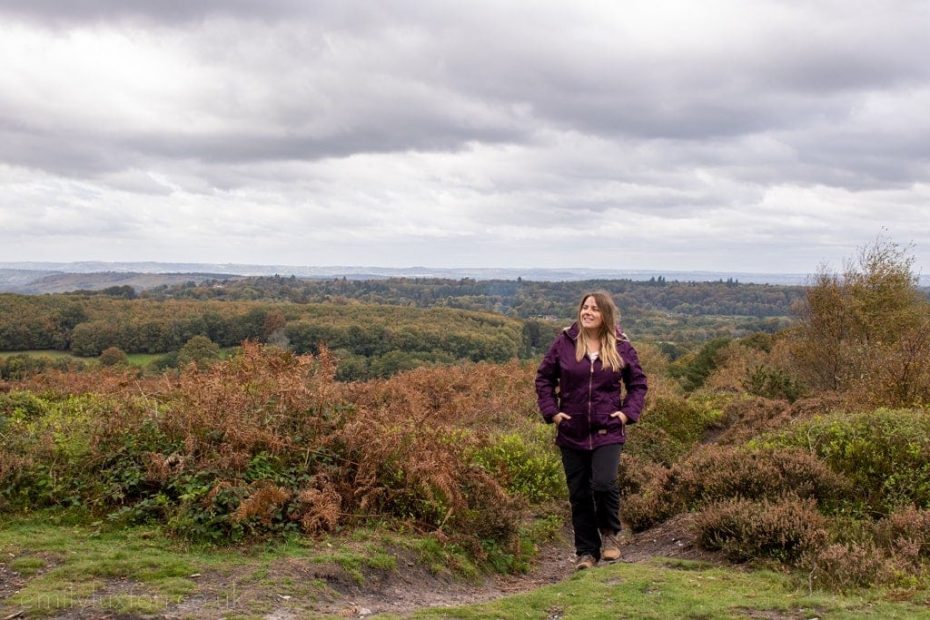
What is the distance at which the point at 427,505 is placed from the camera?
7.95 m

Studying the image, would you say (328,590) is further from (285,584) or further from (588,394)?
(588,394)

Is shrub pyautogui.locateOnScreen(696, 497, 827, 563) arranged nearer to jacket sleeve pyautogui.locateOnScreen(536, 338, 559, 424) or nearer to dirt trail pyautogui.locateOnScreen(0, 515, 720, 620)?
dirt trail pyautogui.locateOnScreen(0, 515, 720, 620)

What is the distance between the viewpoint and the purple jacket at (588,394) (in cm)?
701

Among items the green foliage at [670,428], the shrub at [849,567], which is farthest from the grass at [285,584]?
the green foliage at [670,428]

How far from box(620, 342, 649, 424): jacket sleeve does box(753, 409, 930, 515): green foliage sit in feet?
11.4

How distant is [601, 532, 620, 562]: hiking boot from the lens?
24.5 feet

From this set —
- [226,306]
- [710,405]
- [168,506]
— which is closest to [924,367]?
[710,405]

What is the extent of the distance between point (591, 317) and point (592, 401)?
849 mm

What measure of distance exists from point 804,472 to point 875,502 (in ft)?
3.09

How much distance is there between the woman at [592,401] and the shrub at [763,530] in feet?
3.40

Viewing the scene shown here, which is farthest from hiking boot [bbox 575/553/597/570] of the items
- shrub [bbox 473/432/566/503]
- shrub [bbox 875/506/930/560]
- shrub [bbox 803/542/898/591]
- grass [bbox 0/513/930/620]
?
shrub [bbox 473/432/566/503]

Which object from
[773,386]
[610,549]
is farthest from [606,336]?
Result: [773,386]

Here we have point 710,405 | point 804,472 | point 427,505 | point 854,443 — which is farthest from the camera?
point 710,405

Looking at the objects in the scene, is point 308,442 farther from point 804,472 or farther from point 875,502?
point 875,502
